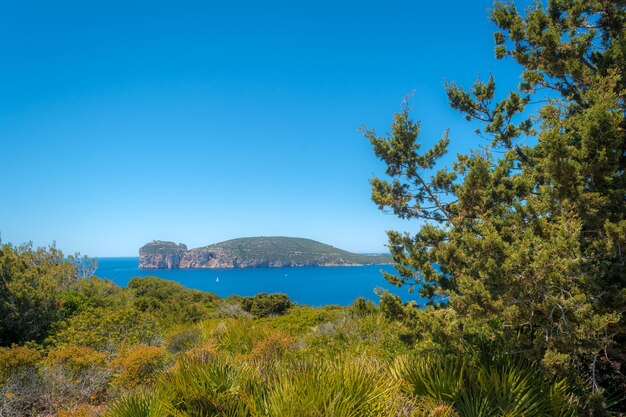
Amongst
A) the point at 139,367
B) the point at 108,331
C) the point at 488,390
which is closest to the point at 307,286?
the point at 108,331

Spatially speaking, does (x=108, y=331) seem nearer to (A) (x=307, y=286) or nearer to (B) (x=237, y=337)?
(B) (x=237, y=337)

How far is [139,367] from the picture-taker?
7.57 meters

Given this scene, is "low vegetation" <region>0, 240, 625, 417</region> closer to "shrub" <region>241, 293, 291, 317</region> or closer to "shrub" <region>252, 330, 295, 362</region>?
"shrub" <region>252, 330, 295, 362</region>

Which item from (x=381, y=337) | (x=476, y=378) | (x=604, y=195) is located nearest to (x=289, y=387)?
(x=476, y=378)

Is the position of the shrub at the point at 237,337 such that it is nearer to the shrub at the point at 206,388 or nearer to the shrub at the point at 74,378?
the shrub at the point at 74,378

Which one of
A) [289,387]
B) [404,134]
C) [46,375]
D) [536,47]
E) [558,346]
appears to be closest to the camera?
[289,387]

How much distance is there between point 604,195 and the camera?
16.1 ft

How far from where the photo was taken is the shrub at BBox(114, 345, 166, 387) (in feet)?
24.5

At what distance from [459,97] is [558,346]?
9450 millimetres

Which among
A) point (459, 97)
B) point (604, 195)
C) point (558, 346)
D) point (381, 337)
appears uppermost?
point (459, 97)

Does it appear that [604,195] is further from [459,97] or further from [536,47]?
[459,97]

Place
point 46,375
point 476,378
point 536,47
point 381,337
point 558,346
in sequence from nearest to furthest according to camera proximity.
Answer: point 476,378, point 558,346, point 46,375, point 536,47, point 381,337

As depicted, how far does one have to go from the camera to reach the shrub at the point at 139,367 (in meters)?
7.47

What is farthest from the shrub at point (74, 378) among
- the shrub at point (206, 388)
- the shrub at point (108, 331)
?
the shrub at point (206, 388)
